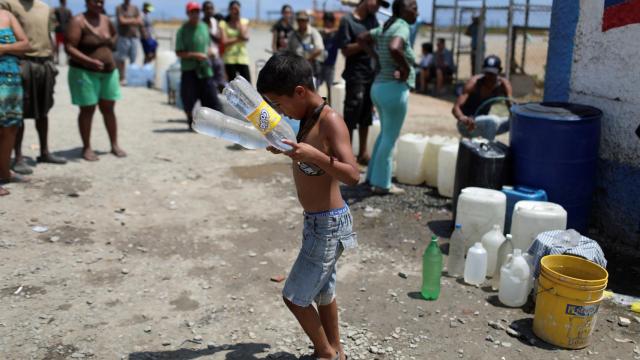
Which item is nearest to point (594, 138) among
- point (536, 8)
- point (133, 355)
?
point (133, 355)

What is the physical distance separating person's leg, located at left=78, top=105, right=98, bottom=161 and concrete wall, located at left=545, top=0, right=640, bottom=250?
17.3 feet

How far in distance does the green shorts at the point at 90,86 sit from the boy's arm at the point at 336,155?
4.97 m

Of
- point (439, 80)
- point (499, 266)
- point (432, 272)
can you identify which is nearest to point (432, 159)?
point (499, 266)

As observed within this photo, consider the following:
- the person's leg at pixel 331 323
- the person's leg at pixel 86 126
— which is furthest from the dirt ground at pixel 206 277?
the person's leg at pixel 331 323

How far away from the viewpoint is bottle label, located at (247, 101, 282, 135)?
2.48 m

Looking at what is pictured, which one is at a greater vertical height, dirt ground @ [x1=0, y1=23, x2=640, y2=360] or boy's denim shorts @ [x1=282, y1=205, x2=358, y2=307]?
boy's denim shorts @ [x1=282, y1=205, x2=358, y2=307]

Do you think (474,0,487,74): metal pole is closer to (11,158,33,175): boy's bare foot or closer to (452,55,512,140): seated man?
(452,55,512,140): seated man

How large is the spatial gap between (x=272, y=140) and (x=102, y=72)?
504 cm

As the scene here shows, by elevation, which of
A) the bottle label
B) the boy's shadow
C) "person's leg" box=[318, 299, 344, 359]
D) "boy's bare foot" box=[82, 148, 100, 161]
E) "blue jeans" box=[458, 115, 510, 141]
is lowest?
the boy's shadow

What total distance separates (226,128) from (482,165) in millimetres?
2827

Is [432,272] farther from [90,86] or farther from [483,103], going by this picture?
[90,86]

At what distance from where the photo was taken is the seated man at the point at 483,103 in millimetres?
5980

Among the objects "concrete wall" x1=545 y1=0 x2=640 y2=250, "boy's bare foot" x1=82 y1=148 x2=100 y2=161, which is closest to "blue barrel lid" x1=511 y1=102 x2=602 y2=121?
"concrete wall" x1=545 y1=0 x2=640 y2=250

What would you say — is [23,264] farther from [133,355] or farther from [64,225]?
[133,355]
